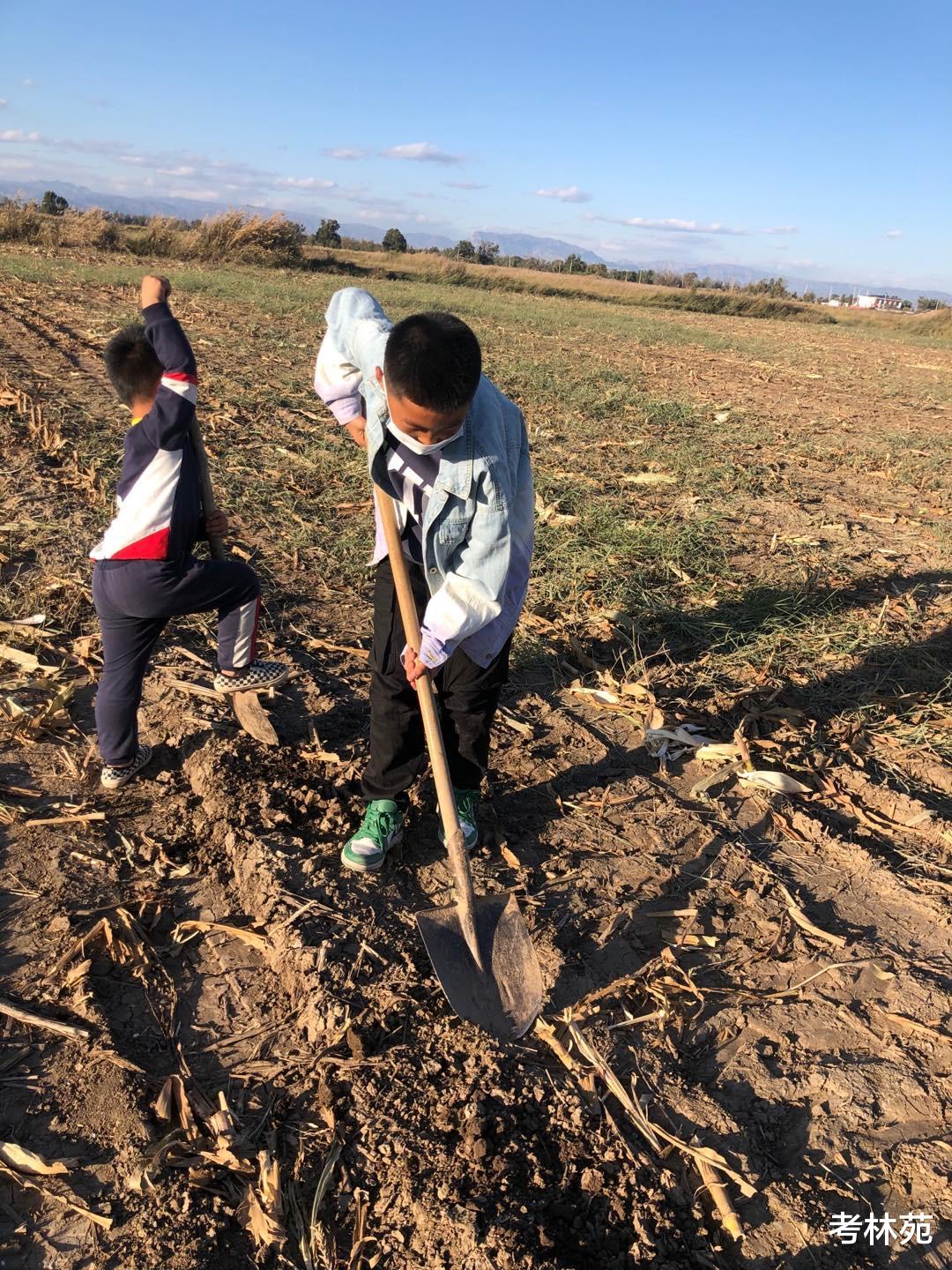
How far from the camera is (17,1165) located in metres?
1.78

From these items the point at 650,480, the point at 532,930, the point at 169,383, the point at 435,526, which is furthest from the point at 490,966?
the point at 650,480

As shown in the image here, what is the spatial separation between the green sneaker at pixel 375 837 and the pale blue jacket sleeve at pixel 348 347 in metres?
1.30

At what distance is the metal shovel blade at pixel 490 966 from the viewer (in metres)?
2.19

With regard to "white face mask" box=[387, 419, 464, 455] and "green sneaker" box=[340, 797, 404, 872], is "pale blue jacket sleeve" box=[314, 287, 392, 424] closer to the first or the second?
"white face mask" box=[387, 419, 464, 455]

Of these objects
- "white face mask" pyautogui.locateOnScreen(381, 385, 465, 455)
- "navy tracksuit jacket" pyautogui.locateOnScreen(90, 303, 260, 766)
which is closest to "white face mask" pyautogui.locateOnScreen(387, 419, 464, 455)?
"white face mask" pyautogui.locateOnScreen(381, 385, 465, 455)

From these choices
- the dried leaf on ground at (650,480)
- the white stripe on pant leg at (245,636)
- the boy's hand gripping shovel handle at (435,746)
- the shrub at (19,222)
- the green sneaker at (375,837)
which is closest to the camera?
the boy's hand gripping shovel handle at (435,746)

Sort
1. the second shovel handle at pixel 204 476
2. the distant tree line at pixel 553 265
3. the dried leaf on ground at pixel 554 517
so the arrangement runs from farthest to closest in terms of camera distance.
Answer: the distant tree line at pixel 553 265, the dried leaf on ground at pixel 554 517, the second shovel handle at pixel 204 476

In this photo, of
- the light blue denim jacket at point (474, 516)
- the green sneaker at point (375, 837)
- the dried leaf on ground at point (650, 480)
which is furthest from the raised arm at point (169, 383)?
the dried leaf on ground at point (650, 480)

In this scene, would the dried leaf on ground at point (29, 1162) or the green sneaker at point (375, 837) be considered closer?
the dried leaf on ground at point (29, 1162)

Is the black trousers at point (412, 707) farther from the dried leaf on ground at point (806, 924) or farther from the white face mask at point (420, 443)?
the dried leaf on ground at point (806, 924)

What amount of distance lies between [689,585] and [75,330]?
32.9 feet

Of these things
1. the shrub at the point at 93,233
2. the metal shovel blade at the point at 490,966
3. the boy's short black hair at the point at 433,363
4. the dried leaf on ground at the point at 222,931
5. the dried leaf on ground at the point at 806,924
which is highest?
the shrub at the point at 93,233

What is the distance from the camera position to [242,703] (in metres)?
3.29

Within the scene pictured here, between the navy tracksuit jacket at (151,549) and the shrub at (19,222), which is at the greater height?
the shrub at (19,222)
